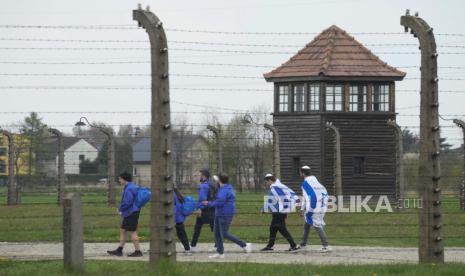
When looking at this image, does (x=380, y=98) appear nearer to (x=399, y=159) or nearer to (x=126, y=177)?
(x=399, y=159)

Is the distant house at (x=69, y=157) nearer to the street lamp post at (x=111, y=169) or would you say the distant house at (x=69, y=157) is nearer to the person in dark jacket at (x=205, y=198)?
the street lamp post at (x=111, y=169)

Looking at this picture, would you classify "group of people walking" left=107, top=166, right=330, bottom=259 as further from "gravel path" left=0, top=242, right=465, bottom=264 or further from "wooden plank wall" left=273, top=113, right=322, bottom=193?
"wooden plank wall" left=273, top=113, right=322, bottom=193

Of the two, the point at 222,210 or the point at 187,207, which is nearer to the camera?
the point at 222,210

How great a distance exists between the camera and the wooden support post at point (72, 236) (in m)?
14.2

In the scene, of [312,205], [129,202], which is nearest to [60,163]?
[129,202]

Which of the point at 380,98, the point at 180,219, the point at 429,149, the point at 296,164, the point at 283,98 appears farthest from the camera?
the point at 296,164

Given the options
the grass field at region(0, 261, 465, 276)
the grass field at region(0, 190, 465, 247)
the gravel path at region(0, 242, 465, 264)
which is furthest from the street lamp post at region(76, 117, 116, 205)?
the grass field at region(0, 261, 465, 276)

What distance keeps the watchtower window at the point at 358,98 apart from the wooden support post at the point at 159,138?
117ft

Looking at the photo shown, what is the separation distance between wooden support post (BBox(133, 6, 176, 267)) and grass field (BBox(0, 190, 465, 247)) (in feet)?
→ 22.4

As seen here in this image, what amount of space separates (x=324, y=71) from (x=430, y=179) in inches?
1317

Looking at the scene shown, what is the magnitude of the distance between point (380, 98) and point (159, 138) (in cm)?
3642

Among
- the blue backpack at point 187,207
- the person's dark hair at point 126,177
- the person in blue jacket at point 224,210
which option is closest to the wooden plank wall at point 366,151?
the blue backpack at point 187,207

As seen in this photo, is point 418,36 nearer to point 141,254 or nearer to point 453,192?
point 141,254

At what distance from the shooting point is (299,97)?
49.7m
